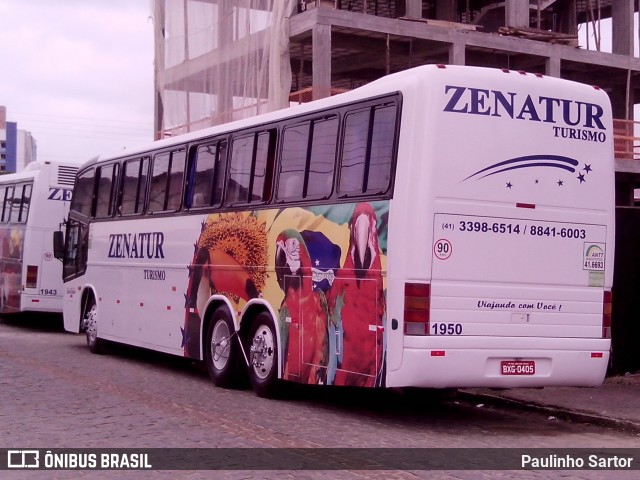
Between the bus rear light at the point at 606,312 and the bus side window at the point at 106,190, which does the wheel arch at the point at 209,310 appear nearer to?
the bus side window at the point at 106,190

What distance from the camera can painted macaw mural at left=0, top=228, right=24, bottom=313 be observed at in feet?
79.9

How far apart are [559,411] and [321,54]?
21.3 metres

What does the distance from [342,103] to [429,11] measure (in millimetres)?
34439

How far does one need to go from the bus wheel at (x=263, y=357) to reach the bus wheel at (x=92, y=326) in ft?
19.5

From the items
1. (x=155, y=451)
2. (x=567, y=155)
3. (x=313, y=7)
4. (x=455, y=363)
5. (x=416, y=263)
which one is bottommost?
(x=155, y=451)

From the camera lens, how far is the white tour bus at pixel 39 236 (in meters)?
23.9

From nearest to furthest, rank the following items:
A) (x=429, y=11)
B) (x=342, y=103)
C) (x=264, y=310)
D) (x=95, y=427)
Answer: (x=95, y=427) < (x=342, y=103) < (x=264, y=310) < (x=429, y=11)

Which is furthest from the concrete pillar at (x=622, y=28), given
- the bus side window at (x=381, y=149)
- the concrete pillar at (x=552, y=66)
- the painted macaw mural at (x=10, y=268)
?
the bus side window at (x=381, y=149)

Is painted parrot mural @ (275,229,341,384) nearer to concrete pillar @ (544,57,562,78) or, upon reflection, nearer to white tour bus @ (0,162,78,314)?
A: white tour bus @ (0,162,78,314)

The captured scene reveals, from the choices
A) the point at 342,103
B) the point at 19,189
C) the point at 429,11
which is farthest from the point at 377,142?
the point at 429,11

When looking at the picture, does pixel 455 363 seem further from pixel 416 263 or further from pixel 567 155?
pixel 567 155

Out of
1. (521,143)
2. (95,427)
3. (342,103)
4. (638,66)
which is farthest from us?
(638,66)

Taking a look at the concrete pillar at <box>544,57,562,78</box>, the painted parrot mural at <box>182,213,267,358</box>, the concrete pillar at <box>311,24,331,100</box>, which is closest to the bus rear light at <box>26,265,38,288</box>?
the painted parrot mural at <box>182,213,267,358</box>

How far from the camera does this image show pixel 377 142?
11164 millimetres
